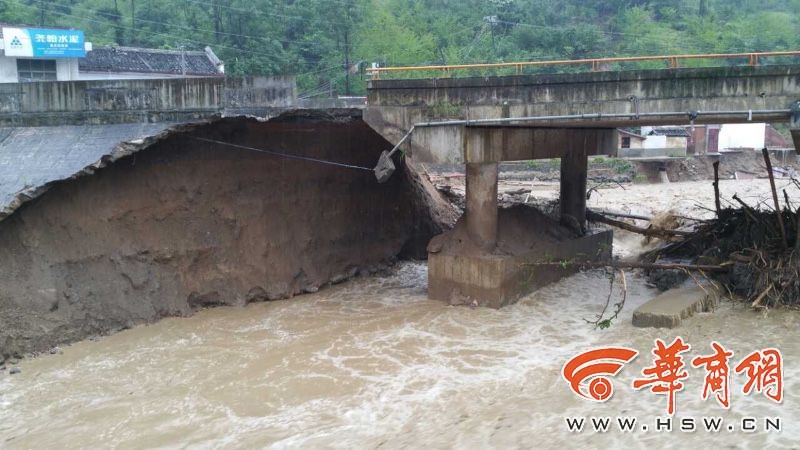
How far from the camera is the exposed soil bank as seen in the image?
33.2ft

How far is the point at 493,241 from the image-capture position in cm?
1237

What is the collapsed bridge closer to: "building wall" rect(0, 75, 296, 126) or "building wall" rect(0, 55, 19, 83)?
"building wall" rect(0, 75, 296, 126)

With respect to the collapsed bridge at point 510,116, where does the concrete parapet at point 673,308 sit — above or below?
below

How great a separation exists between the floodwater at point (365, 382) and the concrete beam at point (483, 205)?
1309mm

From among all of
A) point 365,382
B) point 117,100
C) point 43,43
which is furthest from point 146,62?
point 365,382

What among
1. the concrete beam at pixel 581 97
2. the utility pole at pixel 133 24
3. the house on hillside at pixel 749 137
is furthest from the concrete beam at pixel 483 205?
the utility pole at pixel 133 24

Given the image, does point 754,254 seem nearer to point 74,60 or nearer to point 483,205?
point 483,205

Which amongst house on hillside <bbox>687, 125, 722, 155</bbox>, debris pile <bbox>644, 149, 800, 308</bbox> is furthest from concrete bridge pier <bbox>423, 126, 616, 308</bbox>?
house on hillside <bbox>687, 125, 722, 155</bbox>

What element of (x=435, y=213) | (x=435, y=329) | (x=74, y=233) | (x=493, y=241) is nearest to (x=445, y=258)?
(x=493, y=241)

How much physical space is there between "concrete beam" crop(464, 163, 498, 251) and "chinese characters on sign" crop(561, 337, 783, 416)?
359cm

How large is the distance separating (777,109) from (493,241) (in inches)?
193

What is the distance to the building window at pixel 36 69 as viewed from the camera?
24891mm

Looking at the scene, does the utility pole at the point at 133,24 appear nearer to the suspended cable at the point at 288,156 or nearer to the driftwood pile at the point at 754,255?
the suspended cable at the point at 288,156

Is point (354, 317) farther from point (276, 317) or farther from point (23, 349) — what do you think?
point (23, 349)
